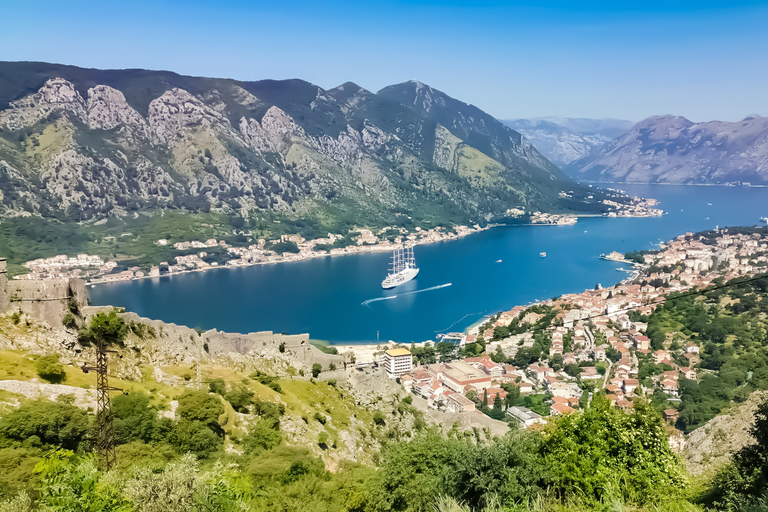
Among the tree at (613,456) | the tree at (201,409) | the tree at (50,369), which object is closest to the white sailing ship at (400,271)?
the tree at (201,409)

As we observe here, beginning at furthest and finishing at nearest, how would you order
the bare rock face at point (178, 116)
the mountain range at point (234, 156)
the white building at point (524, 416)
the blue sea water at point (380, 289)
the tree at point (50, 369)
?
the bare rock face at point (178, 116) < the mountain range at point (234, 156) < the blue sea water at point (380, 289) < the white building at point (524, 416) < the tree at point (50, 369)

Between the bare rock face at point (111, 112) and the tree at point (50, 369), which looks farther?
the bare rock face at point (111, 112)

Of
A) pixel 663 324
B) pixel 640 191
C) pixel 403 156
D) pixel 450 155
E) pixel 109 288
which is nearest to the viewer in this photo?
pixel 663 324

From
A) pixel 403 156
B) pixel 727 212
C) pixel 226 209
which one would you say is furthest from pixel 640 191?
pixel 226 209

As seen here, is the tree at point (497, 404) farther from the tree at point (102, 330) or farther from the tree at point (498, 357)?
the tree at point (102, 330)

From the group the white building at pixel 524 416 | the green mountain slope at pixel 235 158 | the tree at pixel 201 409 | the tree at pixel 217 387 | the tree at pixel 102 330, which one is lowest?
the white building at pixel 524 416

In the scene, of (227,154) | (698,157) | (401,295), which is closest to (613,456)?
(401,295)

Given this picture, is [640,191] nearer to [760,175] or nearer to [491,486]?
[760,175]

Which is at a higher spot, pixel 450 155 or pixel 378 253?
pixel 450 155
